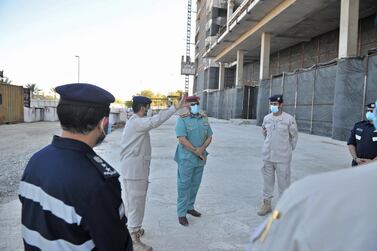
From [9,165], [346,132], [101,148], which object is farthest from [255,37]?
[9,165]

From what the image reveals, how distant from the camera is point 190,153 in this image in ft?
16.1

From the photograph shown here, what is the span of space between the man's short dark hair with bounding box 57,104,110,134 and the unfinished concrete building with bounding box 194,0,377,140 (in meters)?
6.37

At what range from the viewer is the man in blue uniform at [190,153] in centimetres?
482

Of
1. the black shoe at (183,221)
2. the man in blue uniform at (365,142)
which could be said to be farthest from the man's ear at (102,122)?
the man in blue uniform at (365,142)

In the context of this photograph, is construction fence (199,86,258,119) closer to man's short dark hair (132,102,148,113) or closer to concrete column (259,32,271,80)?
concrete column (259,32,271,80)

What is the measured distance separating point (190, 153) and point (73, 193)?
346cm

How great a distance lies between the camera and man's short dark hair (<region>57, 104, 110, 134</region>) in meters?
1.71

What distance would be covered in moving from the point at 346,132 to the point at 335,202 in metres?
15.3

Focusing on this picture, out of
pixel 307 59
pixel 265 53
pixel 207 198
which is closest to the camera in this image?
pixel 207 198

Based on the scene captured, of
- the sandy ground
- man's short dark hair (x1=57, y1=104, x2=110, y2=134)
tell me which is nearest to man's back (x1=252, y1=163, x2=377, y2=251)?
man's short dark hair (x1=57, y1=104, x2=110, y2=134)

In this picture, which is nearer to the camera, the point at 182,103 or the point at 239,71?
the point at 182,103

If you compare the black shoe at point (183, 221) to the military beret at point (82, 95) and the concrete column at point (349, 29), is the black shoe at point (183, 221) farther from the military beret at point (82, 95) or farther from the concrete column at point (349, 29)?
the concrete column at point (349, 29)

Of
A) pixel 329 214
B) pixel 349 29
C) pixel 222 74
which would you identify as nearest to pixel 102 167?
pixel 329 214

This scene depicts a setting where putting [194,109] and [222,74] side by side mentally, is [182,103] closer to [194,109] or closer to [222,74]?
[194,109]
